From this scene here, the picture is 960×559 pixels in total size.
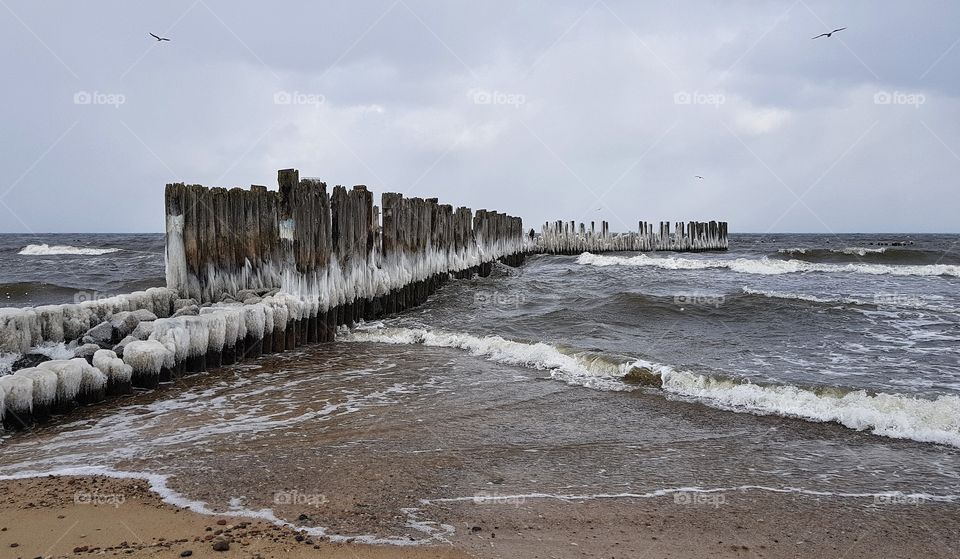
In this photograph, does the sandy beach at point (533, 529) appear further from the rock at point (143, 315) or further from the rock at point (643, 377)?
the rock at point (143, 315)

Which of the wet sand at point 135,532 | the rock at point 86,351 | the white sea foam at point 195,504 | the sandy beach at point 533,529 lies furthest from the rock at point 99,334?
the wet sand at point 135,532

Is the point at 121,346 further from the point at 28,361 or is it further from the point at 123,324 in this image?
the point at 123,324

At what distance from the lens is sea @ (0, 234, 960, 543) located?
14.7 ft

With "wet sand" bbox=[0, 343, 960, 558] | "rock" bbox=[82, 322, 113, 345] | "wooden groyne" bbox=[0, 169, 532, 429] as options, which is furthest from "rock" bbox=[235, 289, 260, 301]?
"wet sand" bbox=[0, 343, 960, 558]

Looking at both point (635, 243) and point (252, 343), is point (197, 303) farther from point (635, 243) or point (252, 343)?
point (635, 243)

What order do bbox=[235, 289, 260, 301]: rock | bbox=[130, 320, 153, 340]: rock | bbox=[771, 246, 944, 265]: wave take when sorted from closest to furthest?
bbox=[130, 320, 153, 340]: rock
bbox=[235, 289, 260, 301]: rock
bbox=[771, 246, 944, 265]: wave

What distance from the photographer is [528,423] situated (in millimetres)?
6055

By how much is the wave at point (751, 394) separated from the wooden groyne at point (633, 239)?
120 ft

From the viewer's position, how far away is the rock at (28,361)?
6.86m

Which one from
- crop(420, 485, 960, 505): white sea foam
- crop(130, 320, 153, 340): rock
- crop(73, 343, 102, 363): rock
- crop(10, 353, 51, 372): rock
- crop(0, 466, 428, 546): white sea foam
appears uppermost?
crop(130, 320, 153, 340): rock

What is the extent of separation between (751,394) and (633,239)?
4198cm

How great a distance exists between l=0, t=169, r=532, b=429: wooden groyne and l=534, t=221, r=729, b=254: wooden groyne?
32.3 meters

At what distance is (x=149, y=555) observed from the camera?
A: 3367 millimetres

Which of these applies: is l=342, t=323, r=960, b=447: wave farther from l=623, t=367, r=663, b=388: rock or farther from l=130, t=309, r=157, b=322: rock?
l=130, t=309, r=157, b=322: rock
